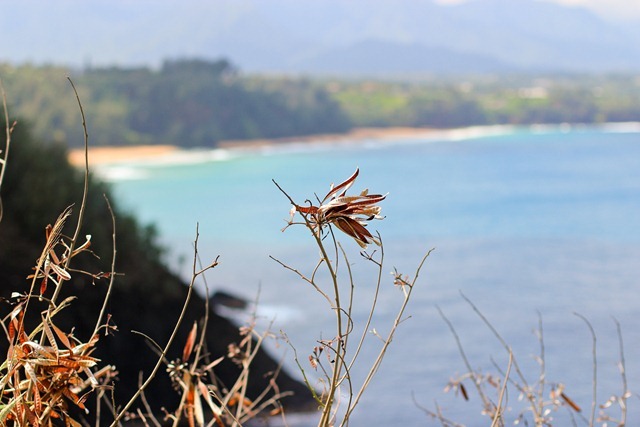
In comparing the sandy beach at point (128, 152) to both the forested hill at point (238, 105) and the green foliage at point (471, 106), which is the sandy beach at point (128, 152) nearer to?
the forested hill at point (238, 105)

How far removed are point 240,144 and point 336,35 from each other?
126 m

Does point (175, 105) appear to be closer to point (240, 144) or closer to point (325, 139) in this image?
point (240, 144)

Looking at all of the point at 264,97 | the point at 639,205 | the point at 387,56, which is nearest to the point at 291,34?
the point at 387,56

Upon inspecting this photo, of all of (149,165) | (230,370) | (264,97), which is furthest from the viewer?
(264,97)

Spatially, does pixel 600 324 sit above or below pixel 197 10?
below

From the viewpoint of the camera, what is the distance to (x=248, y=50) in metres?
144

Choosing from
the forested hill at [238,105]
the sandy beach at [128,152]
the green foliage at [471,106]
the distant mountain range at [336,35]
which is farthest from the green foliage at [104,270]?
the distant mountain range at [336,35]

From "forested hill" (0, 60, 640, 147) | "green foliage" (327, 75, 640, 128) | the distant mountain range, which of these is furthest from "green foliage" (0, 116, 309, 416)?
the distant mountain range

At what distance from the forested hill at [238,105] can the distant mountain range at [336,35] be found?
216 feet

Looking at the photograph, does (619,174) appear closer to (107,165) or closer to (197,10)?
(107,165)

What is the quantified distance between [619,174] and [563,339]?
27346 mm

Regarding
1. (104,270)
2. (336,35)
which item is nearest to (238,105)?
(104,270)

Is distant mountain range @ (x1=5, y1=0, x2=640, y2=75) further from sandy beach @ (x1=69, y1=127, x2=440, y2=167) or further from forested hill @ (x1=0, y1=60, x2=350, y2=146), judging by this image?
forested hill @ (x1=0, y1=60, x2=350, y2=146)

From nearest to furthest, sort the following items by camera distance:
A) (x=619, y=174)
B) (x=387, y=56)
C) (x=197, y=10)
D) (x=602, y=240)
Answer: (x=602, y=240) → (x=619, y=174) → (x=387, y=56) → (x=197, y=10)
